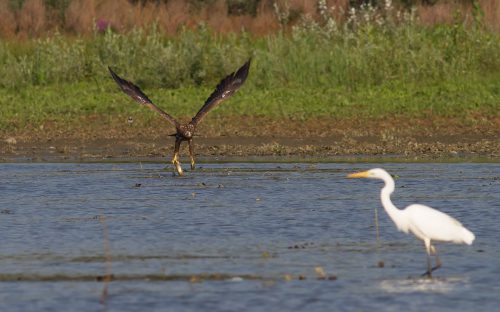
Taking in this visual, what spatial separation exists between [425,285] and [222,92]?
7522 millimetres

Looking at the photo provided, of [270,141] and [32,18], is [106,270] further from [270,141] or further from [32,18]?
[32,18]

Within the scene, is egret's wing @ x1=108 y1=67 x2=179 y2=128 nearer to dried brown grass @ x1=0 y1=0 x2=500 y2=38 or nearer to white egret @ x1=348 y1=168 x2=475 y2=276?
white egret @ x1=348 y1=168 x2=475 y2=276

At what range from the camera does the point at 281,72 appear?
21.6m

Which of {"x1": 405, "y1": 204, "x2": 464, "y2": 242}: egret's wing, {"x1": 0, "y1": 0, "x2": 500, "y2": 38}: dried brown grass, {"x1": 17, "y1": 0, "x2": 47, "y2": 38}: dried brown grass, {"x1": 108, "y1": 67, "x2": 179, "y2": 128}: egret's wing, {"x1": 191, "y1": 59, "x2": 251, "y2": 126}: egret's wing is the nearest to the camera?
{"x1": 405, "y1": 204, "x2": 464, "y2": 242}: egret's wing

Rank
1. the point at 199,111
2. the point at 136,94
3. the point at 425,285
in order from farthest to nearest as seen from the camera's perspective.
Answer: the point at 199,111
the point at 136,94
the point at 425,285

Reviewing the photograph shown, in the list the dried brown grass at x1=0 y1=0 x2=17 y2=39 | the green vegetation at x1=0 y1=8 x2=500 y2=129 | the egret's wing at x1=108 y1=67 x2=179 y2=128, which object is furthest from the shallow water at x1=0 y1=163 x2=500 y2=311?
the dried brown grass at x1=0 y1=0 x2=17 y2=39

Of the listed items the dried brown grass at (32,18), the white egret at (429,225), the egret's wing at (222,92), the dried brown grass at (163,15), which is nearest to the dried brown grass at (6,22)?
the dried brown grass at (163,15)

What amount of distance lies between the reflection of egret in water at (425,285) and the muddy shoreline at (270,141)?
7.61m

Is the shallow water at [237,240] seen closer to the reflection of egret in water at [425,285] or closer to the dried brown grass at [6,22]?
the reflection of egret in water at [425,285]

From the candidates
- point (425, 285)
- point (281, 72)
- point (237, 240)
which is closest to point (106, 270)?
point (237, 240)

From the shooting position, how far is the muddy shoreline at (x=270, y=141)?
17.3 meters

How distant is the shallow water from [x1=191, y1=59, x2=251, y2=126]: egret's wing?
28.7 inches

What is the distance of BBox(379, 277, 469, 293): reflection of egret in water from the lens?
8875mm

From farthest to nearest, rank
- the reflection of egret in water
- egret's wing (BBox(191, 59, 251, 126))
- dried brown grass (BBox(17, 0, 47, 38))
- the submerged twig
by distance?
dried brown grass (BBox(17, 0, 47, 38)) → egret's wing (BBox(191, 59, 251, 126)) → the reflection of egret in water → the submerged twig
